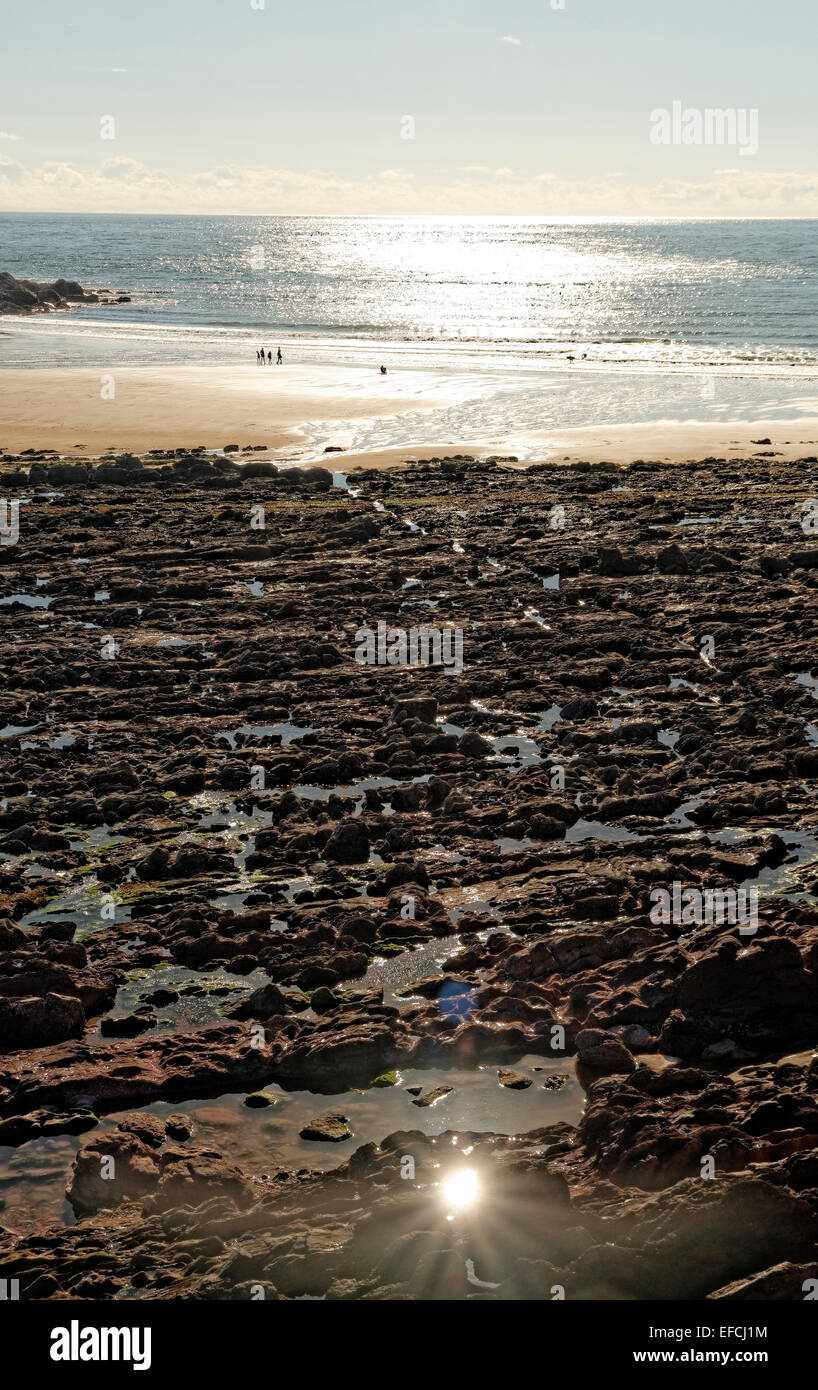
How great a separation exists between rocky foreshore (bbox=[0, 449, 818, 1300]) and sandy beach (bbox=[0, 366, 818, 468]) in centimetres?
1970

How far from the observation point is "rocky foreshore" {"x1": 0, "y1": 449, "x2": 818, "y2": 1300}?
37.6 feet

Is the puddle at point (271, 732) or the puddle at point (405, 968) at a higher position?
the puddle at point (271, 732)

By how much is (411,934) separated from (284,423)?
4805 centimetres

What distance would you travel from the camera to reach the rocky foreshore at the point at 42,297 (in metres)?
127

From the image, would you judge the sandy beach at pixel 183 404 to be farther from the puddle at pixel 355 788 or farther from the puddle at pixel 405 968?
the puddle at pixel 405 968

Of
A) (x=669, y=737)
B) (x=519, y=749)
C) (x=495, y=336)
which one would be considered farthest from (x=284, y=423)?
(x=495, y=336)

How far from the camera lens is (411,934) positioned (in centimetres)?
1773

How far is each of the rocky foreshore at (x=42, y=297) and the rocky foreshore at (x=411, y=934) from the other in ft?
327

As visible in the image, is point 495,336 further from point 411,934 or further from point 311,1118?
point 311,1118

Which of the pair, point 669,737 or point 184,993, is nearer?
point 184,993

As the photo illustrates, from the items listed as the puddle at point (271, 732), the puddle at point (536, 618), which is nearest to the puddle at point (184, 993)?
the puddle at point (271, 732)

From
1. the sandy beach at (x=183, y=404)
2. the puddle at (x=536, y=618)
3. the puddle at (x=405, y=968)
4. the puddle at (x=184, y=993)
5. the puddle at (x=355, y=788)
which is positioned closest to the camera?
the puddle at (x=184, y=993)

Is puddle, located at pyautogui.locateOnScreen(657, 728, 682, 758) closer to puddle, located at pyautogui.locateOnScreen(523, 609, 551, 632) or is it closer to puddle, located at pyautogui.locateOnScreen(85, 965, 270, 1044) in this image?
puddle, located at pyautogui.locateOnScreen(523, 609, 551, 632)

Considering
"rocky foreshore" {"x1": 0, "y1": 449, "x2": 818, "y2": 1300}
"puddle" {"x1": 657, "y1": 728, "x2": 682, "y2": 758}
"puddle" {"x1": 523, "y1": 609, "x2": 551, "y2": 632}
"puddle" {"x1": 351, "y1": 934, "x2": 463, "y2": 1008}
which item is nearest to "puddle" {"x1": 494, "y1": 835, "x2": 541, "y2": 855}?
"rocky foreshore" {"x1": 0, "y1": 449, "x2": 818, "y2": 1300}
